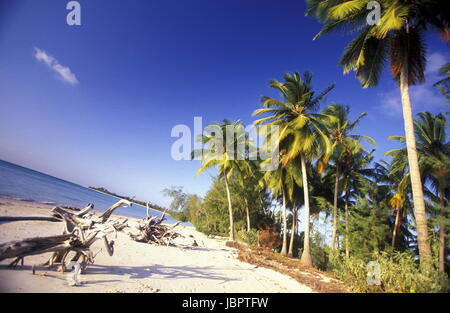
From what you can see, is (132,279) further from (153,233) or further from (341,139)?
(341,139)

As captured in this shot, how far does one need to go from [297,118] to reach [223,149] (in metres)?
8.40

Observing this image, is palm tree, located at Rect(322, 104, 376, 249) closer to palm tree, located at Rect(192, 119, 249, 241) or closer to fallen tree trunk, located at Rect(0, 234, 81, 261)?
palm tree, located at Rect(192, 119, 249, 241)

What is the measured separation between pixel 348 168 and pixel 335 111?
5417 mm

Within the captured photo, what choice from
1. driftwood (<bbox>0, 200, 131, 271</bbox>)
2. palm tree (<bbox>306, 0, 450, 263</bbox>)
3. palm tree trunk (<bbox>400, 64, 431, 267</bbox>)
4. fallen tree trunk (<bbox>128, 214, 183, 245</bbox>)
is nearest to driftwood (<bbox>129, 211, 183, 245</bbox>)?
fallen tree trunk (<bbox>128, 214, 183, 245</bbox>)

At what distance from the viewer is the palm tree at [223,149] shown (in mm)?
17125

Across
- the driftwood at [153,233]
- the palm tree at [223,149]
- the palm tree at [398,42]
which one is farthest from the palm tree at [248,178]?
the palm tree at [398,42]

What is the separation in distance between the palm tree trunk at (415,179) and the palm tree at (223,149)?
38.8 feet

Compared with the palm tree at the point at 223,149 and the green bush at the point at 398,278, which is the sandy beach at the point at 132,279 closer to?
the green bush at the point at 398,278

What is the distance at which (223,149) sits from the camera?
18.0m

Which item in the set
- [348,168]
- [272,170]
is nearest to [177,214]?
[272,170]

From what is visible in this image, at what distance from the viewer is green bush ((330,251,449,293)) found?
14.3ft
